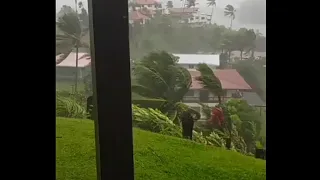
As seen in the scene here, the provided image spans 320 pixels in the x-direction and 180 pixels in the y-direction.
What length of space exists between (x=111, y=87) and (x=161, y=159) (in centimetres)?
23

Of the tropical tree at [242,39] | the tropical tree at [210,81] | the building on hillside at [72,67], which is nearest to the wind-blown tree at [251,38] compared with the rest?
the tropical tree at [242,39]

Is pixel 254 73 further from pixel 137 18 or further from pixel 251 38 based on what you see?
pixel 137 18

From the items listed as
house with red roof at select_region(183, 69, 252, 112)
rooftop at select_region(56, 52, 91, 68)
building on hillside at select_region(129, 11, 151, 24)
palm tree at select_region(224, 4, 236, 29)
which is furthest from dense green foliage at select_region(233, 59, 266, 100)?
rooftop at select_region(56, 52, 91, 68)

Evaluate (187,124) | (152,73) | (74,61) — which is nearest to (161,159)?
(187,124)

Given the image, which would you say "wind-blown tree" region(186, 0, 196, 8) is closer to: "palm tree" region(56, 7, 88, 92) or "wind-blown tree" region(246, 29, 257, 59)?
"wind-blown tree" region(246, 29, 257, 59)

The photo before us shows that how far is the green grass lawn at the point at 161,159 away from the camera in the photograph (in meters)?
0.98

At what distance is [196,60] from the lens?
977mm

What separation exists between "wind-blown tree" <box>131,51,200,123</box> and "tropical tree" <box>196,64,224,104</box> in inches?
1.2

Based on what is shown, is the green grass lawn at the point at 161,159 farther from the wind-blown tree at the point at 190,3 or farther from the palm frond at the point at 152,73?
the wind-blown tree at the point at 190,3

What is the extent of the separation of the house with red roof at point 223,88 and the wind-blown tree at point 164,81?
12 millimetres

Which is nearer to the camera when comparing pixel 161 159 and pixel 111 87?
pixel 111 87

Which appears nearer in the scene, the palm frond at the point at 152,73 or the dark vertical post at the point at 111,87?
the dark vertical post at the point at 111,87
